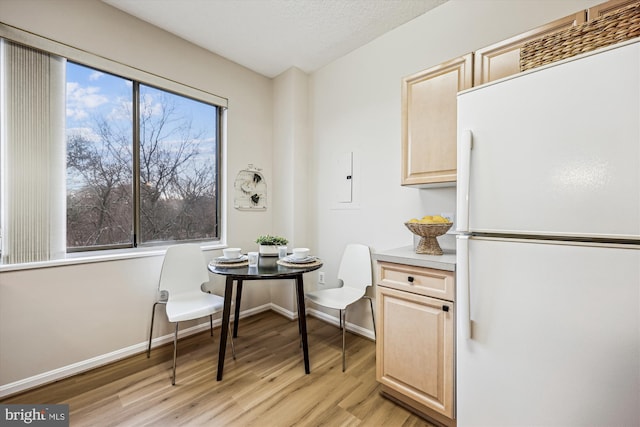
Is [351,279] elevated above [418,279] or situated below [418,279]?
below

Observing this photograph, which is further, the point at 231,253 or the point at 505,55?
the point at 231,253

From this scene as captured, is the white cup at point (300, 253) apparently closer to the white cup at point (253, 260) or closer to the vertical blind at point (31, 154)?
the white cup at point (253, 260)

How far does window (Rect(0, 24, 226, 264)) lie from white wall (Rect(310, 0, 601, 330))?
46.5 inches

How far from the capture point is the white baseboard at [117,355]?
5.56 ft

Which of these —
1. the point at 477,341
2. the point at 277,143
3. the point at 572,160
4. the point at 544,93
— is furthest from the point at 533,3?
the point at 277,143

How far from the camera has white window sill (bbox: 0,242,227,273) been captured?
171 cm

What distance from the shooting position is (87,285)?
1940 millimetres

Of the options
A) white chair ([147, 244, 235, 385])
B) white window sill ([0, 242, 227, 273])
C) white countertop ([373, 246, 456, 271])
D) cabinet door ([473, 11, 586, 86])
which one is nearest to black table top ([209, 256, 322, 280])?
white chair ([147, 244, 235, 385])

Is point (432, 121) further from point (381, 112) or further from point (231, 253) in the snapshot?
point (231, 253)

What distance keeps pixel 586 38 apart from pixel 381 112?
1513 mm

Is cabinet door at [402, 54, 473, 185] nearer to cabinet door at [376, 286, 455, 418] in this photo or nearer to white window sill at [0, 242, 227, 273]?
cabinet door at [376, 286, 455, 418]

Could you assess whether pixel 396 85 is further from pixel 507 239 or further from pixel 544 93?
pixel 507 239

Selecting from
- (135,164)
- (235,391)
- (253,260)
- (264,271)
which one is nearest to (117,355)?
(235,391)

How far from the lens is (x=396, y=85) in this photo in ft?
7.52
